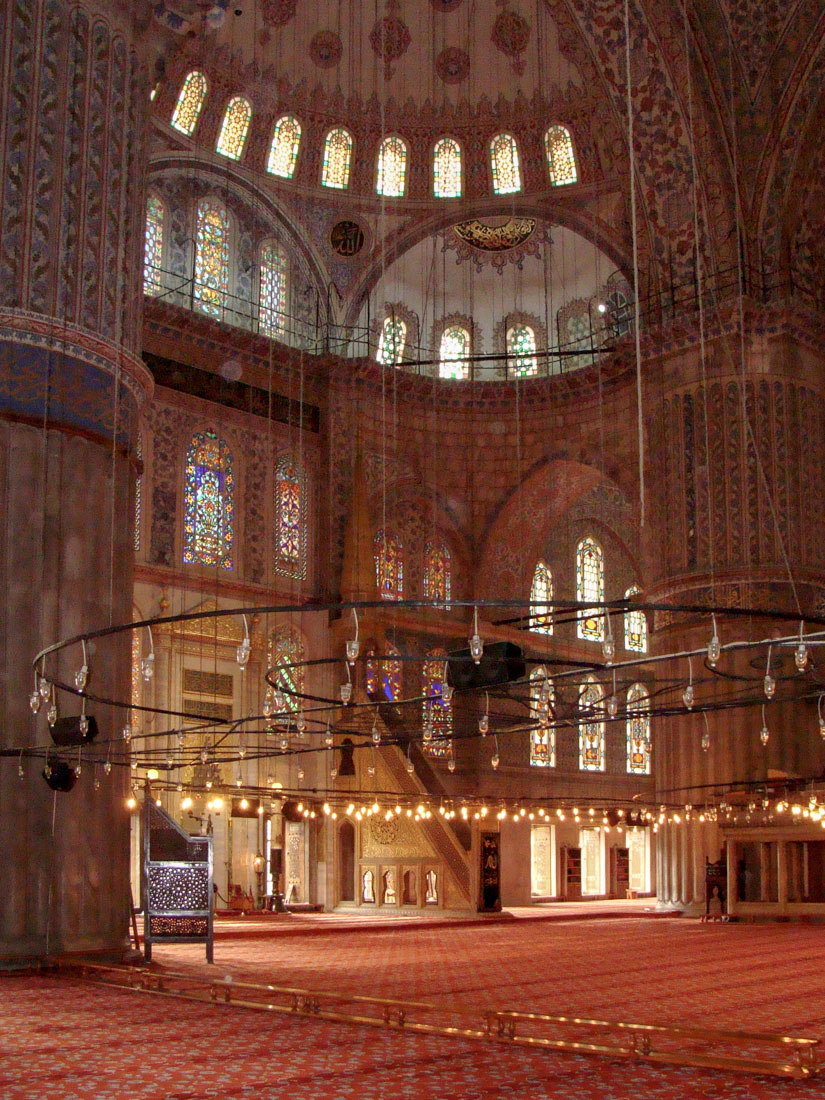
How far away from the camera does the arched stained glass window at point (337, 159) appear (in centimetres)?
2247

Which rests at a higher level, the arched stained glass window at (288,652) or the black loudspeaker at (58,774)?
the arched stained glass window at (288,652)

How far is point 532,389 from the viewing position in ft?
76.9

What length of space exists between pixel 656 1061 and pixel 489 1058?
794 millimetres

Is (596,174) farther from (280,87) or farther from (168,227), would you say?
(168,227)

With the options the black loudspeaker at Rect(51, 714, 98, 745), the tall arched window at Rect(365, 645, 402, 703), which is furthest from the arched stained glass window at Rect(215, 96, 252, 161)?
the black loudspeaker at Rect(51, 714, 98, 745)

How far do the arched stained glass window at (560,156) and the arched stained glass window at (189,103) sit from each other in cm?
570

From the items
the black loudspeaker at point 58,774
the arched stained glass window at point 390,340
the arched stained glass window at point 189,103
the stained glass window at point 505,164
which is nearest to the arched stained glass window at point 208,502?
the arched stained glass window at point 390,340

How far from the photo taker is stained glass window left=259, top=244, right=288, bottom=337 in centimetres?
2175

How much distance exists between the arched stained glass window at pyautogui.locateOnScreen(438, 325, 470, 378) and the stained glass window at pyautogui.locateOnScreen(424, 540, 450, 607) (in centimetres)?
304

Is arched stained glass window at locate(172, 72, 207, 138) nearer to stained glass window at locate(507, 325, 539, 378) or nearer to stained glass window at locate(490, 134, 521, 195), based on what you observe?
stained glass window at locate(490, 134, 521, 195)

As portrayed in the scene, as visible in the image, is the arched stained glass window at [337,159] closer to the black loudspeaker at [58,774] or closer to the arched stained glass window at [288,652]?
the arched stained glass window at [288,652]

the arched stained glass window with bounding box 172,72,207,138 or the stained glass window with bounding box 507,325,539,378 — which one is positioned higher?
the arched stained glass window with bounding box 172,72,207,138

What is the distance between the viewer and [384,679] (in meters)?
22.5

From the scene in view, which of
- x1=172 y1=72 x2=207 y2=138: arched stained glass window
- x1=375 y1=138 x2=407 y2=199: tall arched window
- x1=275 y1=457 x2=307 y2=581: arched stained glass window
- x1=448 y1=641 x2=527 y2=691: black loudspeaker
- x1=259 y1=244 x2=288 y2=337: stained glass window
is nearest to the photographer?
x1=448 y1=641 x2=527 y2=691: black loudspeaker
